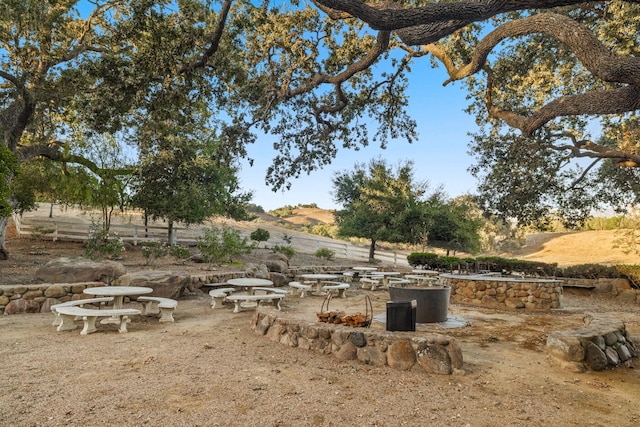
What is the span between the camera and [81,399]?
3.31 metres

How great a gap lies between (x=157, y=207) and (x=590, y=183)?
1875 cm

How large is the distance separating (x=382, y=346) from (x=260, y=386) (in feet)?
5.36

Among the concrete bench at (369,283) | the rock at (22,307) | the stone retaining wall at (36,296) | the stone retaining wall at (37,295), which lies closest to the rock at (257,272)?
the concrete bench at (369,283)

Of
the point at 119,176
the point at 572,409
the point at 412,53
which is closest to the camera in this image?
the point at 572,409

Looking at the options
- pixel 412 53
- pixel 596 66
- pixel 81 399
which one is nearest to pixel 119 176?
pixel 412 53

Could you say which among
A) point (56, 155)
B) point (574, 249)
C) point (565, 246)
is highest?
point (56, 155)

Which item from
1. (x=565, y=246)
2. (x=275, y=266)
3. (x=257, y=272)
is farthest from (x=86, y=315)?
(x=565, y=246)

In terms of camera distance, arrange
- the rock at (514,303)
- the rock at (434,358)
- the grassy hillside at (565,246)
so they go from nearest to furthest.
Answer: the rock at (434,358), the rock at (514,303), the grassy hillside at (565,246)

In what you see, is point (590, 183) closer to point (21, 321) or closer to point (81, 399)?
point (81, 399)

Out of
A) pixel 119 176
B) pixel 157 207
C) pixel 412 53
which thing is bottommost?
pixel 157 207

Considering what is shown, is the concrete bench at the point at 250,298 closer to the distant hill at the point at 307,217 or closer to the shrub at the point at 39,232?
the shrub at the point at 39,232

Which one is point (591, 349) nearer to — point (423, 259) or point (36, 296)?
point (36, 296)

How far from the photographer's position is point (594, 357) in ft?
16.0

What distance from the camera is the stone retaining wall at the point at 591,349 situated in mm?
4848
